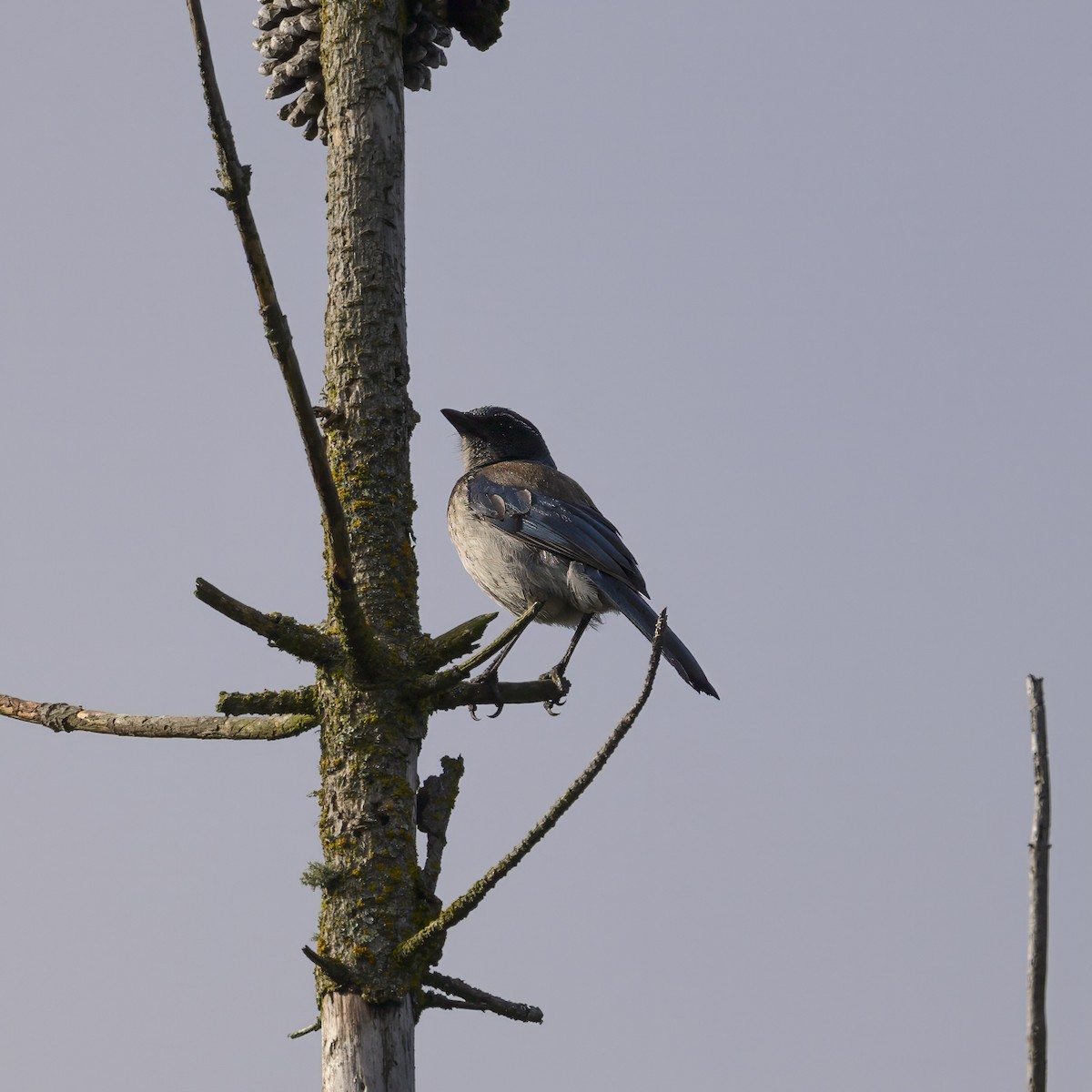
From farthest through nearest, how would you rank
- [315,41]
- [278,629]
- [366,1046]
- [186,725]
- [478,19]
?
1. [478,19]
2. [315,41]
3. [186,725]
4. [278,629]
5. [366,1046]

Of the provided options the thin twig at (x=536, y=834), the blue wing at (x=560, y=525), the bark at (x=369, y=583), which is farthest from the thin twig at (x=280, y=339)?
the blue wing at (x=560, y=525)

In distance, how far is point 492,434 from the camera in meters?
7.33

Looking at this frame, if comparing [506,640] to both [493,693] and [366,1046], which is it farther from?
[366,1046]

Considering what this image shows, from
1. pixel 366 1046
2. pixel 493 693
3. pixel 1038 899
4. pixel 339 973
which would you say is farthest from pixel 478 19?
pixel 1038 899

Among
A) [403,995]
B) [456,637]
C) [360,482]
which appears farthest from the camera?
[360,482]

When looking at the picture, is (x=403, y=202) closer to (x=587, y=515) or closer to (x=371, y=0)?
(x=371, y=0)

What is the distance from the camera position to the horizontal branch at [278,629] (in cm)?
368

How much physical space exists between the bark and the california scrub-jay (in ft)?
5.50

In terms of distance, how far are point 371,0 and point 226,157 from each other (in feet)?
7.75

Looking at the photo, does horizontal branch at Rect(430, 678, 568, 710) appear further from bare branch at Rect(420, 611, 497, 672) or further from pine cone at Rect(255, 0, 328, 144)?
pine cone at Rect(255, 0, 328, 144)

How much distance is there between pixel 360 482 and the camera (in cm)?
443

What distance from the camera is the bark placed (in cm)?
380

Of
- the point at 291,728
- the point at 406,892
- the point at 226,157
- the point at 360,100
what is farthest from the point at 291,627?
the point at 360,100

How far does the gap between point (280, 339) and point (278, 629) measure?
3.33ft
